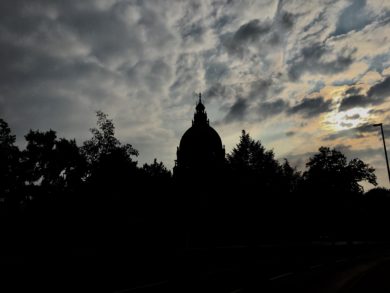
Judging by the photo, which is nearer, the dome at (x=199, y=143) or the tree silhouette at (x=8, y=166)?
the tree silhouette at (x=8, y=166)

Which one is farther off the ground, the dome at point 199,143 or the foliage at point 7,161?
the dome at point 199,143

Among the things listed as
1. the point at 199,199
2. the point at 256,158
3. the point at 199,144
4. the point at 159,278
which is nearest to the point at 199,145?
the point at 199,144

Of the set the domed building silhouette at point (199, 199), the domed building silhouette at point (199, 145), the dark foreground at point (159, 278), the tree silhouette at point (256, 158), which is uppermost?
the domed building silhouette at point (199, 145)

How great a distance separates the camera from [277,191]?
4581 cm

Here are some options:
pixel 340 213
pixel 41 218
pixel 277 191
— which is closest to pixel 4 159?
pixel 41 218

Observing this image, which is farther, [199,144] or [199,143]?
[199,143]

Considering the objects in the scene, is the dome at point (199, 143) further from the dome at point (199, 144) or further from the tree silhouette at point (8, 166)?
the tree silhouette at point (8, 166)

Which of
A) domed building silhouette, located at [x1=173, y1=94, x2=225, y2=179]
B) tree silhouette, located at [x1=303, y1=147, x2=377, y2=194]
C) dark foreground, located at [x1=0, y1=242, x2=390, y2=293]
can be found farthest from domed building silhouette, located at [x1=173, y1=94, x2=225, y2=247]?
dark foreground, located at [x1=0, y1=242, x2=390, y2=293]

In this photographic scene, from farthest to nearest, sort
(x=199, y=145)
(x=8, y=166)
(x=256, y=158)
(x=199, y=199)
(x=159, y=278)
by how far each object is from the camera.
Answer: (x=199, y=145) → (x=256, y=158) → (x=8, y=166) → (x=199, y=199) → (x=159, y=278)

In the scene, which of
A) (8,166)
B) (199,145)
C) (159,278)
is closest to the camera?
(159,278)

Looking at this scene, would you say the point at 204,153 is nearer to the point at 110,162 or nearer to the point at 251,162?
the point at 251,162

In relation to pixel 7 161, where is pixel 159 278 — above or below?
below

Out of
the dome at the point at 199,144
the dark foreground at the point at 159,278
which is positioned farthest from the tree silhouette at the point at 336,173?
the dome at the point at 199,144

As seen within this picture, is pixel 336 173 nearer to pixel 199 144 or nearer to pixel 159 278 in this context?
pixel 159 278
